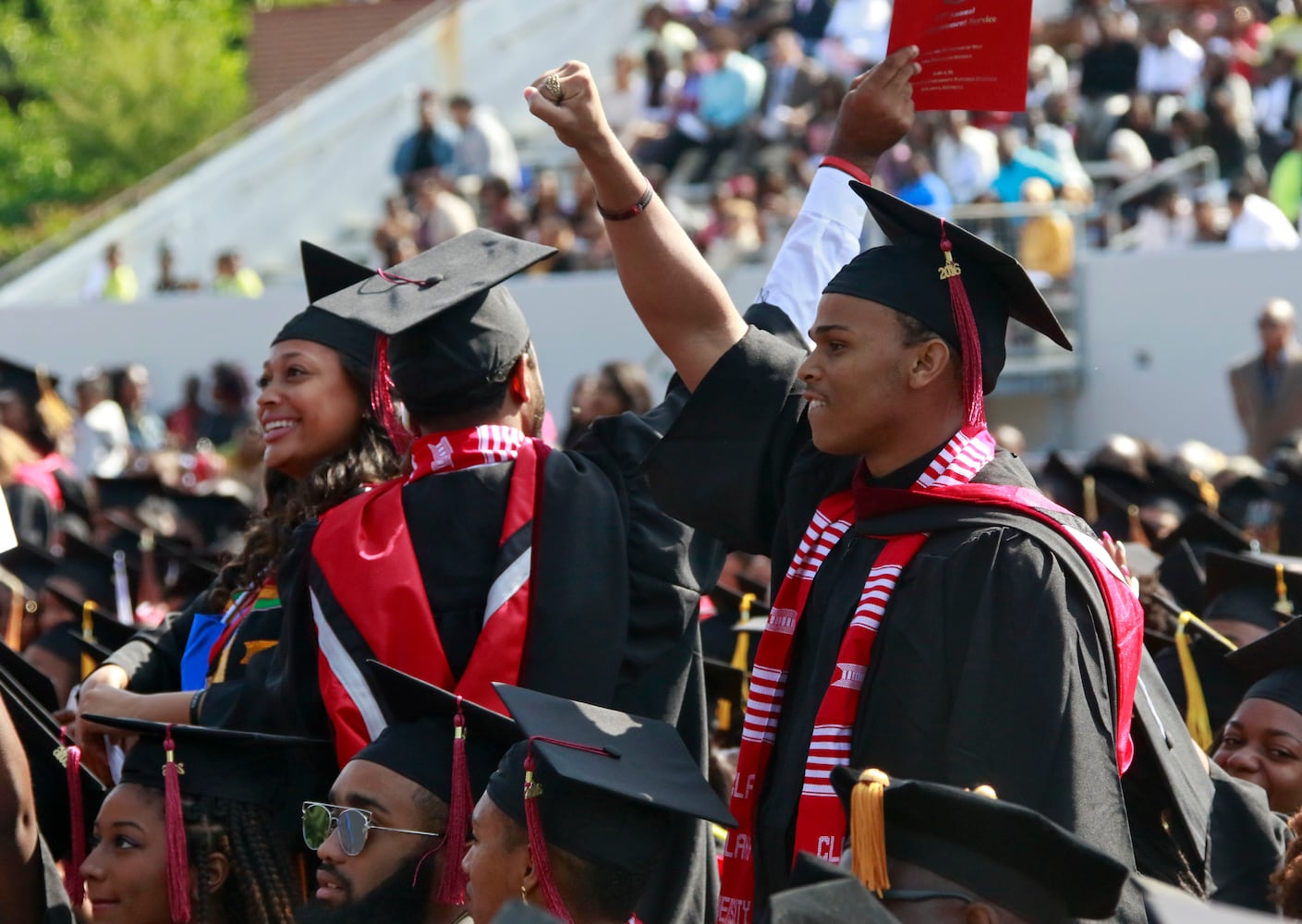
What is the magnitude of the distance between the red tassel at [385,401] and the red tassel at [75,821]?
0.88 metres

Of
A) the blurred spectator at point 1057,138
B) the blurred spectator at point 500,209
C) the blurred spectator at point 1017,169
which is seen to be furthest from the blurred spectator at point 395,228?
the blurred spectator at point 1057,138

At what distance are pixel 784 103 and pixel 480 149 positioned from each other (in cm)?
294

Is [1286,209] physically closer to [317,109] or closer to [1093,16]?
[1093,16]

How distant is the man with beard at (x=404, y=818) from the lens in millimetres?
3219

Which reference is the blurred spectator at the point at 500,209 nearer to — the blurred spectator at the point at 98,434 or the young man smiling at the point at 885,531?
the blurred spectator at the point at 98,434

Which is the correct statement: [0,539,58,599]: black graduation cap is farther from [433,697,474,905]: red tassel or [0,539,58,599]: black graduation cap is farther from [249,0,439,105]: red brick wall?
[249,0,439,105]: red brick wall

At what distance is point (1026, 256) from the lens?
1384 centimetres

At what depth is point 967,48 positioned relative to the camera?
331 cm

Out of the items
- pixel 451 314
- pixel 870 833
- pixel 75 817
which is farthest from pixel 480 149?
pixel 870 833

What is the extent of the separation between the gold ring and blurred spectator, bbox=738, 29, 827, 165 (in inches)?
527

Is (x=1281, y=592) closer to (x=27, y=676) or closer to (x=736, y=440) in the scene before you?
(x=736, y=440)

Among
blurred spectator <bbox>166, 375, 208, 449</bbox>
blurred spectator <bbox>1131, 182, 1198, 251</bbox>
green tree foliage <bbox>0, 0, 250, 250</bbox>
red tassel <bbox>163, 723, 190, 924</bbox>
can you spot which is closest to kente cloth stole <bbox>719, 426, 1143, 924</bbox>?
red tassel <bbox>163, 723, 190, 924</bbox>

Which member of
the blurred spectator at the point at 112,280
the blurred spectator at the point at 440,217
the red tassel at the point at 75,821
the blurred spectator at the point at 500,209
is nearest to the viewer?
the red tassel at the point at 75,821

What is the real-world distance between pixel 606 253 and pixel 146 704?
39.4 ft
